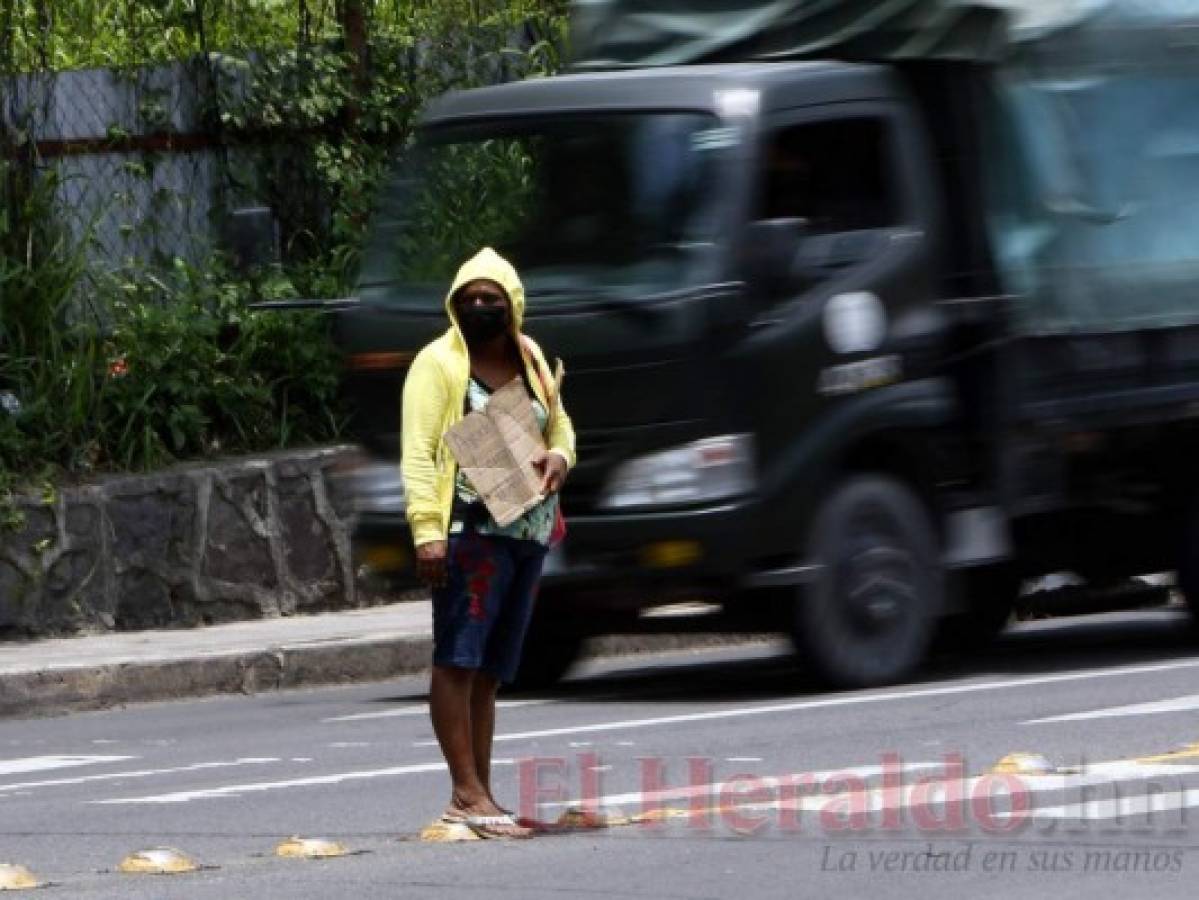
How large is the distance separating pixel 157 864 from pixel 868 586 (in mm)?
4889

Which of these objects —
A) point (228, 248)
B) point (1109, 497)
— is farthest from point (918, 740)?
point (228, 248)

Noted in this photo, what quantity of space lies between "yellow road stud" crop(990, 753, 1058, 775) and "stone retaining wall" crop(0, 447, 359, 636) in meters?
6.97

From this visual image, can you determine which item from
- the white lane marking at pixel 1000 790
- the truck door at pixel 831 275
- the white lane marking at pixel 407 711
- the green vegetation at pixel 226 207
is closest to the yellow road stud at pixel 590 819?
the white lane marking at pixel 1000 790

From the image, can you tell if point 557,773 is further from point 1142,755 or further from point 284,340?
point 284,340

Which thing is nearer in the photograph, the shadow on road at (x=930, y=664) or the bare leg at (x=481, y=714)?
the bare leg at (x=481, y=714)

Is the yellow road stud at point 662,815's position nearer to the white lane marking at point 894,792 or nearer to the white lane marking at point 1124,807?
the white lane marking at point 894,792

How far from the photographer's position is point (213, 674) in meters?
14.0

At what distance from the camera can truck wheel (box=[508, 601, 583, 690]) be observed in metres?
13.2

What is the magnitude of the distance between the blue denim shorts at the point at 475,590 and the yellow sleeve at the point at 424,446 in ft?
0.46

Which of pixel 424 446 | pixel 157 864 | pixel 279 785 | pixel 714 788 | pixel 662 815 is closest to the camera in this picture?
pixel 157 864

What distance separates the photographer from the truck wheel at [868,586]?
12.1 meters

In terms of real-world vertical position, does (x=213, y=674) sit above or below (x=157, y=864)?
below

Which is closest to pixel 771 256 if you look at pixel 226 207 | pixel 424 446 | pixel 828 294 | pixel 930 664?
pixel 828 294

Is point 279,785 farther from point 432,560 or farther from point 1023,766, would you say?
point 1023,766
